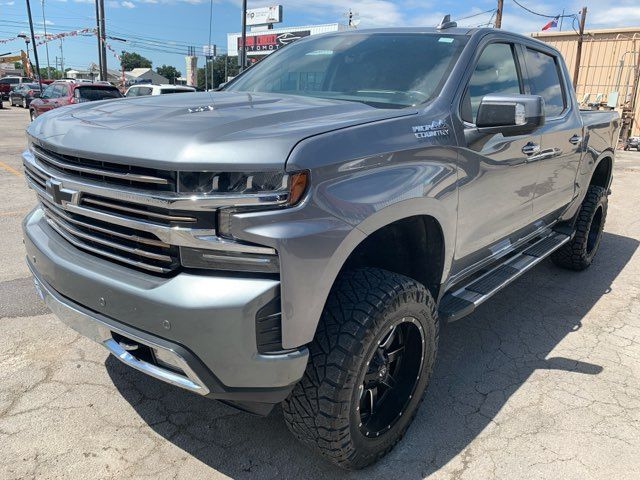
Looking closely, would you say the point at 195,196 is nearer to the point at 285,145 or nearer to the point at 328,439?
the point at 285,145

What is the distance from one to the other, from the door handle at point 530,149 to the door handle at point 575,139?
2.68ft

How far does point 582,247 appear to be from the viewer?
5.04 meters

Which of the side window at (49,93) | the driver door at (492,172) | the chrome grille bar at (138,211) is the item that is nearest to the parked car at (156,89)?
the side window at (49,93)

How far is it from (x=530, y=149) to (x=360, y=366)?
2.03 metres

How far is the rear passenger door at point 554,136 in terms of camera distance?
3736 mm

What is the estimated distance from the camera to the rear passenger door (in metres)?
3.74

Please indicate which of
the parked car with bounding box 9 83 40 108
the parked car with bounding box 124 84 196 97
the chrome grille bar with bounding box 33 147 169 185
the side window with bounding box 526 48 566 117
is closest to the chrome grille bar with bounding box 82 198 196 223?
the chrome grille bar with bounding box 33 147 169 185

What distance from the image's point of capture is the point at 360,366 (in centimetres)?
211

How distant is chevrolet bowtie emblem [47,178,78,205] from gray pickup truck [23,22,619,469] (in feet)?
0.04

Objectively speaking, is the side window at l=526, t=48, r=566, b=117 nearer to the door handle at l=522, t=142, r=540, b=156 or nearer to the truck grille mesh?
the door handle at l=522, t=142, r=540, b=156

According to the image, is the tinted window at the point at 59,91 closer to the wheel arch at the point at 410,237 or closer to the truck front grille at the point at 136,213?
the truck front grille at the point at 136,213

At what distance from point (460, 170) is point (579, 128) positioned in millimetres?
2195

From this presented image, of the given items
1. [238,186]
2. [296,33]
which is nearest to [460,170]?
[238,186]

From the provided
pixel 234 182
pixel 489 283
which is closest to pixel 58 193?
pixel 234 182
